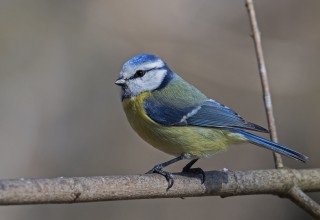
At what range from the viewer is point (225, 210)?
5.70 metres

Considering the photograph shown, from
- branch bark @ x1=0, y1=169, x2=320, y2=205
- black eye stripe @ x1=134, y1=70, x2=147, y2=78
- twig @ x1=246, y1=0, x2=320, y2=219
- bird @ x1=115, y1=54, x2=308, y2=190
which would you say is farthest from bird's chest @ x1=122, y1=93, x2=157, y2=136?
twig @ x1=246, y1=0, x2=320, y2=219

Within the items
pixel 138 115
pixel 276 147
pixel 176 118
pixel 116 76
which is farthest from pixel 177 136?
pixel 116 76

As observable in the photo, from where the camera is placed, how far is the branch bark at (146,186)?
229cm

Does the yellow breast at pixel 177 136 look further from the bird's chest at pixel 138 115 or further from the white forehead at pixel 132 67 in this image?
the white forehead at pixel 132 67

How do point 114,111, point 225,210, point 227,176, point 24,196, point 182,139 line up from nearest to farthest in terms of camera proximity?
point 24,196 → point 227,176 → point 182,139 → point 225,210 → point 114,111

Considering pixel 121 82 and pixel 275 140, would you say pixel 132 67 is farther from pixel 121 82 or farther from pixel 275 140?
pixel 275 140

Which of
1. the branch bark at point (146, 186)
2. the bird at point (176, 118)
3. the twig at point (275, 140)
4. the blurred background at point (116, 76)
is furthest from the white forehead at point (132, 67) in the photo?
the blurred background at point (116, 76)

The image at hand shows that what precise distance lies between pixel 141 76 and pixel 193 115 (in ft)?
1.23

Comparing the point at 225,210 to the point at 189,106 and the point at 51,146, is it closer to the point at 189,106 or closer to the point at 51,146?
the point at 51,146

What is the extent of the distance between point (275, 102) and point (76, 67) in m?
2.09

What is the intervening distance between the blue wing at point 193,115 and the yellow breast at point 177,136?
0.03 metres

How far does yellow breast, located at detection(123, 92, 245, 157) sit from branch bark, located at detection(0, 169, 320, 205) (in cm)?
27

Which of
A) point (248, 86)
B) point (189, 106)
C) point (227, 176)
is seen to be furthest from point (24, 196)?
point (248, 86)

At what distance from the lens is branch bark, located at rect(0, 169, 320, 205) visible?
90.2 inches
